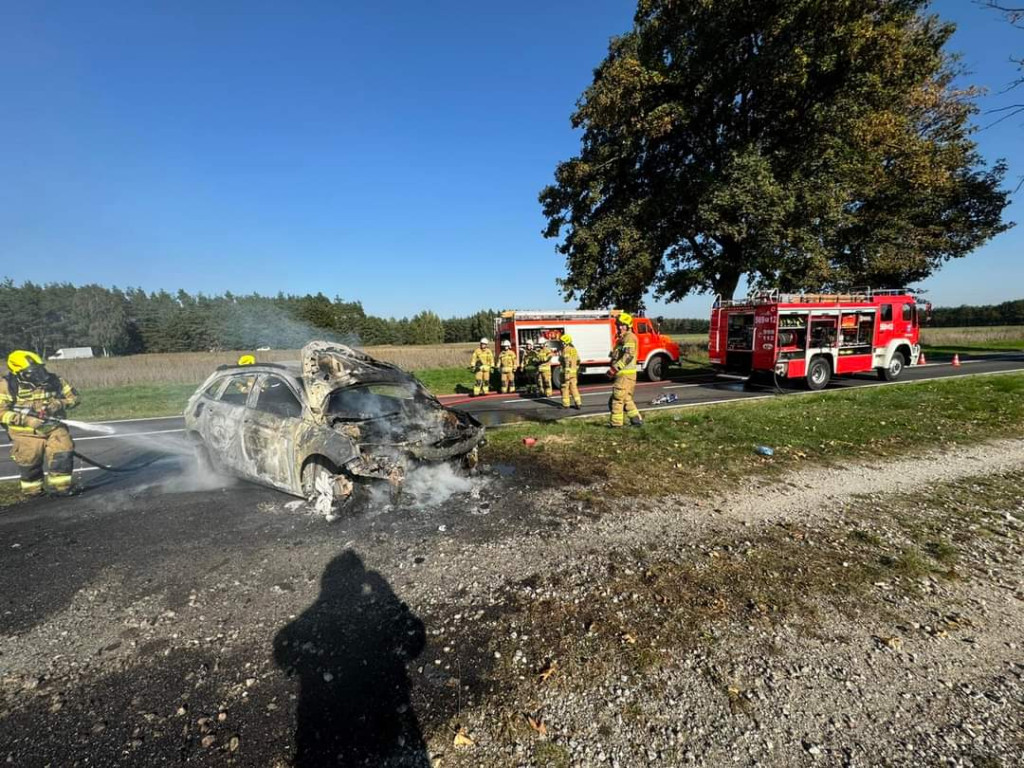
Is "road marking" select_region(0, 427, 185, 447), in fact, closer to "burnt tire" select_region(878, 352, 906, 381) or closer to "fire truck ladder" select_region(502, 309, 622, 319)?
"fire truck ladder" select_region(502, 309, 622, 319)

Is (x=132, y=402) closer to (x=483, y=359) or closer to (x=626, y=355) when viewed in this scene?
(x=483, y=359)

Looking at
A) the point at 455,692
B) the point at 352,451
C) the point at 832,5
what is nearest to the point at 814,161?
the point at 832,5

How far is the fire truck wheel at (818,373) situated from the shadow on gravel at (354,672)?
1345cm

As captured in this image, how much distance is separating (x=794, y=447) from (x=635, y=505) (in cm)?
345

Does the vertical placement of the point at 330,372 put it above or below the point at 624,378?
above

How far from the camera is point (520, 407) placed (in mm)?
11266

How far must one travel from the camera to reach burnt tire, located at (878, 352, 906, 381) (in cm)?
1412

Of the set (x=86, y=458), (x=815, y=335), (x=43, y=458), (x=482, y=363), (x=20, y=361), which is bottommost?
(x=86, y=458)

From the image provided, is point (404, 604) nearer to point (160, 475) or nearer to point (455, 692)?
point (455, 692)

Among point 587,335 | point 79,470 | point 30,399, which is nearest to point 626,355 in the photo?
point 587,335

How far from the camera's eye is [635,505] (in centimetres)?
478

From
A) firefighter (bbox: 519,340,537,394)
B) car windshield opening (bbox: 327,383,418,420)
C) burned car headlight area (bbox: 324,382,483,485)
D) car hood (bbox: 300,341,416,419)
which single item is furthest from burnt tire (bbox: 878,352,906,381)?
car hood (bbox: 300,341,416,419)

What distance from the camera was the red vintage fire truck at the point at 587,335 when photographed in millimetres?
14805

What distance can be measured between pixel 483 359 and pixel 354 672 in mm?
11113
